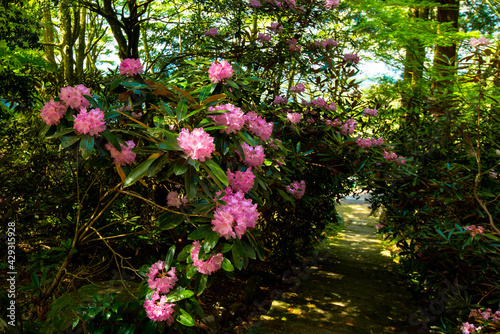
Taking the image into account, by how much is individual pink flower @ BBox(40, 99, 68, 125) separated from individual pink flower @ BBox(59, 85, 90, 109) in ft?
0.11

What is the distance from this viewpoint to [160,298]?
1664 mm

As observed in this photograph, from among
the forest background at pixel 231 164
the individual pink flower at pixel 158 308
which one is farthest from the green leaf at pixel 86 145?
the individual pink flower at pixel 158 308

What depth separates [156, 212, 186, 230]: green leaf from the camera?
1.58 meters

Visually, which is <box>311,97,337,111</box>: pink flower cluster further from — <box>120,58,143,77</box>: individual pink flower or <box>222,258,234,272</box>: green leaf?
<box>222,258,234,272</box>: green leaf

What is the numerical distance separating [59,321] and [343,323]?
85.5 inches

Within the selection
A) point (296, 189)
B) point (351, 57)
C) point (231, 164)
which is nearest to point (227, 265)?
point (231, 164)

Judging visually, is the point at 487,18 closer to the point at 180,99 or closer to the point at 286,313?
the point at 286,313

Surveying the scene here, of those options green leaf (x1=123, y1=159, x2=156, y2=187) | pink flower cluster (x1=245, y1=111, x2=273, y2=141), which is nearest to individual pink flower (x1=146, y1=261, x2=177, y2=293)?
green leaf (x1=123, y1=159, x2=156, y2=187)

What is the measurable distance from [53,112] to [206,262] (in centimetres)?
98

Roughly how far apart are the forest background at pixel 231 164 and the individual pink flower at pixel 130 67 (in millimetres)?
21

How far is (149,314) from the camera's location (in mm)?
1611

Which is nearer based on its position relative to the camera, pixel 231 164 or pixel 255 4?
pixel 231 164

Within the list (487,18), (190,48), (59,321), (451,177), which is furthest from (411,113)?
(487,18)

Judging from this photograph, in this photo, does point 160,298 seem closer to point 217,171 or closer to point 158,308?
point 158,308
